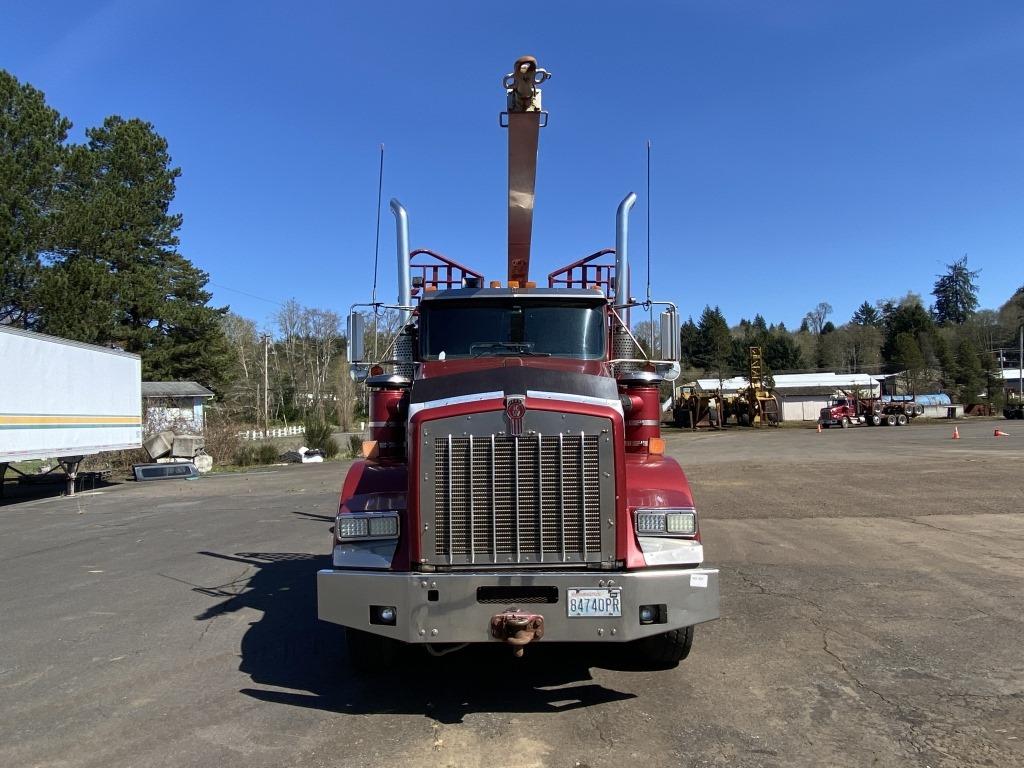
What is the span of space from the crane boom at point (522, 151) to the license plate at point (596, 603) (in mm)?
4244

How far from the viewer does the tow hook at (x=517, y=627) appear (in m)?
3.96

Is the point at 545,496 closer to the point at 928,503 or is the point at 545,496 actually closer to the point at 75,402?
the point at 928,503

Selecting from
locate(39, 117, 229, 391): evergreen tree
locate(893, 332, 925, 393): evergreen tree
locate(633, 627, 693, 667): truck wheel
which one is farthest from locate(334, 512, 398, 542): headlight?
locate(893, 332, 925, 393): evergreen tree

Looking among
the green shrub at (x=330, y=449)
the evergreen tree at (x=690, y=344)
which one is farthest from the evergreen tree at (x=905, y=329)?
the green shrub at (x=330, y=449)

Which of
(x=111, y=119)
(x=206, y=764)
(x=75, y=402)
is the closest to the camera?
(x=206, y=764)

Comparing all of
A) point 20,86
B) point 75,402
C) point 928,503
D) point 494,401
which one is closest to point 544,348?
point 494,401

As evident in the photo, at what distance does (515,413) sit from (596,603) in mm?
1106

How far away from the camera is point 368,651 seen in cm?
491

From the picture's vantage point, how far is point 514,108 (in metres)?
6.54

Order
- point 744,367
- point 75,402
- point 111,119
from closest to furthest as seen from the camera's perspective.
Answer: point 75,402 < point 111,119 < point 744,367

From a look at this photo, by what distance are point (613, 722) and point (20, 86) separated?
40669 mm

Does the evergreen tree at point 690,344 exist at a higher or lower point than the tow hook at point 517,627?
higher

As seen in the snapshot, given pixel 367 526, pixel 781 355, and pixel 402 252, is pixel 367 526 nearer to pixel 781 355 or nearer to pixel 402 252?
pixel 402 252

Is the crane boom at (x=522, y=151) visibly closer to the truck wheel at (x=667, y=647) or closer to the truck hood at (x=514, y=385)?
Answer: the truck hood at (x=514, y=385)
